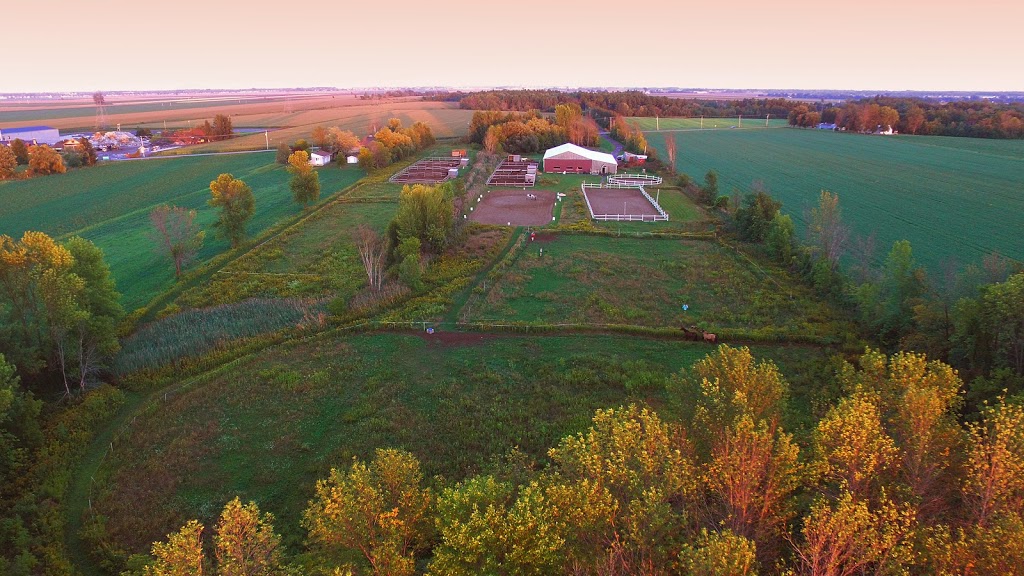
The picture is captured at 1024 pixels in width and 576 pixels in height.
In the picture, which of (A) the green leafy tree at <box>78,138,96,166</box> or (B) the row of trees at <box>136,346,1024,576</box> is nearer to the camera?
(B) the row of trees at <box>136,346,1024,576</box>

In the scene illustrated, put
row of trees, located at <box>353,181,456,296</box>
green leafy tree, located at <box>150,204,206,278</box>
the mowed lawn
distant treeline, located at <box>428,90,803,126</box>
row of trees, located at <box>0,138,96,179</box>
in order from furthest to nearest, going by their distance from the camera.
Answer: distant treeline, located at <box>428,90,803,126</box>
row of trees, located at <box>0,138,96,179</box>
the mowed lawn
green leafy tree, located at <box>150,204,206,278</box>
row of trees, located at <box>353,181,456,296</box>

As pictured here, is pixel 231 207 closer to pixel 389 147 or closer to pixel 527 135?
pixel 389 147

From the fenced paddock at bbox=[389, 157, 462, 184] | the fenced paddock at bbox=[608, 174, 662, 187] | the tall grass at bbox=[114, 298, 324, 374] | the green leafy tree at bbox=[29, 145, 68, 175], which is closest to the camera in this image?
the tall grass at bbox=[114, 298, 324, 374]

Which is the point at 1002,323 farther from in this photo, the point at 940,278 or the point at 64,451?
the point at 64,451

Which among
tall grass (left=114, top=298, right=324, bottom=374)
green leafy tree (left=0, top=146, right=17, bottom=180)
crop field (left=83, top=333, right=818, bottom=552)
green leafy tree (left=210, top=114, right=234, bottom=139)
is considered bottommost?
crop field (left=83, top=333, right=818, bottom=552)

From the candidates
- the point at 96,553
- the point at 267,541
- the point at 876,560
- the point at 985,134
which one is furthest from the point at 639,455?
the point at 985,134

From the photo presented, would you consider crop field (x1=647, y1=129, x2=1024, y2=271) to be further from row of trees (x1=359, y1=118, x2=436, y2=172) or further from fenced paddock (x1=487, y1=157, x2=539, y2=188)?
row of trees (x1=359, y1=118, x2=436, y2=172)

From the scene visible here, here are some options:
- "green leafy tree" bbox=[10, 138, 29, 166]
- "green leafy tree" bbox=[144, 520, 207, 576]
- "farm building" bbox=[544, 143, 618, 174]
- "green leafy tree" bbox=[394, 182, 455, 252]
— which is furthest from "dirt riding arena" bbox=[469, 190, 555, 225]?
"green leafy tree" bbox=[10, 138, 29, 166]
